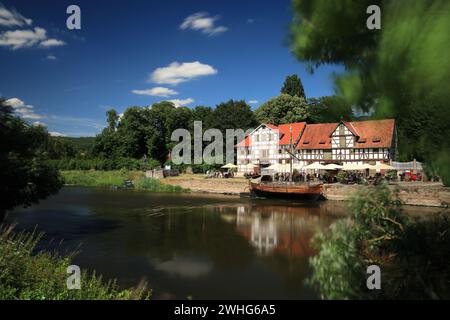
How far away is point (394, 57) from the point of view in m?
5.70

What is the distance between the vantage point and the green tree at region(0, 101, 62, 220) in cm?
1529

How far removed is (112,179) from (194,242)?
119ft

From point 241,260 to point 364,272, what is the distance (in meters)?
7.47

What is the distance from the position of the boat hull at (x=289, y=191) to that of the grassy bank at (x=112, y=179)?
45.4ft

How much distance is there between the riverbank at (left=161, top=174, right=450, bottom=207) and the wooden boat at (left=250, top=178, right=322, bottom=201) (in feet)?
6.15

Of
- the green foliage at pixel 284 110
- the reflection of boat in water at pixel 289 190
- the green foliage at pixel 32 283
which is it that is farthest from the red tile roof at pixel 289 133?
the green foliage at pixel 32 283

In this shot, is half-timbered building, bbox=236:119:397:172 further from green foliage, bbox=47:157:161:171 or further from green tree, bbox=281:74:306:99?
green tree, bbox=281:74:306:99

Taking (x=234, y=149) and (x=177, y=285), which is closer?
(x=177, y=285)

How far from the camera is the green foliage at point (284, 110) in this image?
58.0 metres

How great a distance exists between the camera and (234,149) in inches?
2159

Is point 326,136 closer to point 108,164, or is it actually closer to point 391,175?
point 391,175

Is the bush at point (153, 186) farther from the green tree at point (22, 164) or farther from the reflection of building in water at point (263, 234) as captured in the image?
the green tree at point (22, 164)
